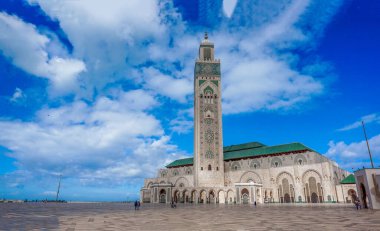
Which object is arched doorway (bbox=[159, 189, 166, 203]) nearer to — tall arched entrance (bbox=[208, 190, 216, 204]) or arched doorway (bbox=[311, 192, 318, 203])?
tall arched entrance (bbox=[208, 190, 216, 204])

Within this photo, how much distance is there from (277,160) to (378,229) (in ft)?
163

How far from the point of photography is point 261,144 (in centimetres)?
6794

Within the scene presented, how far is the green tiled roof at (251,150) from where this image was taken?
56156 mm

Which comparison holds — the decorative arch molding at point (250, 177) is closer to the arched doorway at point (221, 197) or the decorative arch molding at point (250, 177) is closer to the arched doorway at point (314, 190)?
the arched doorway at point (221, 197)

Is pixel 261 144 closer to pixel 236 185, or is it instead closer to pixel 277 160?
pixel 277 160

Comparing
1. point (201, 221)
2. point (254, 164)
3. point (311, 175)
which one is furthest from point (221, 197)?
point (201, 221)

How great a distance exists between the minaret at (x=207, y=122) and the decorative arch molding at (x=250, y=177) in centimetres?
486

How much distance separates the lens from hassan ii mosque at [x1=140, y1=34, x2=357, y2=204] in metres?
48.7

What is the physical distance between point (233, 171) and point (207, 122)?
13251 millimetres

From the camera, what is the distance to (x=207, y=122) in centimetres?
6388

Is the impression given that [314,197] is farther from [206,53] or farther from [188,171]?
[206,53]

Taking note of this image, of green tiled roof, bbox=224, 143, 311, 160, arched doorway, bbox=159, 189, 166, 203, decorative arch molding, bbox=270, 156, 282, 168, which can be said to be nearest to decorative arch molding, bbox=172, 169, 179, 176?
arched doorway, bbox=159, 189, 166, 203

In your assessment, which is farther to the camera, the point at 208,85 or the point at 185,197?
the point at 208,85

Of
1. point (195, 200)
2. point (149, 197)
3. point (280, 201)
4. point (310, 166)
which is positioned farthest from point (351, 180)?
point (149, 197)
